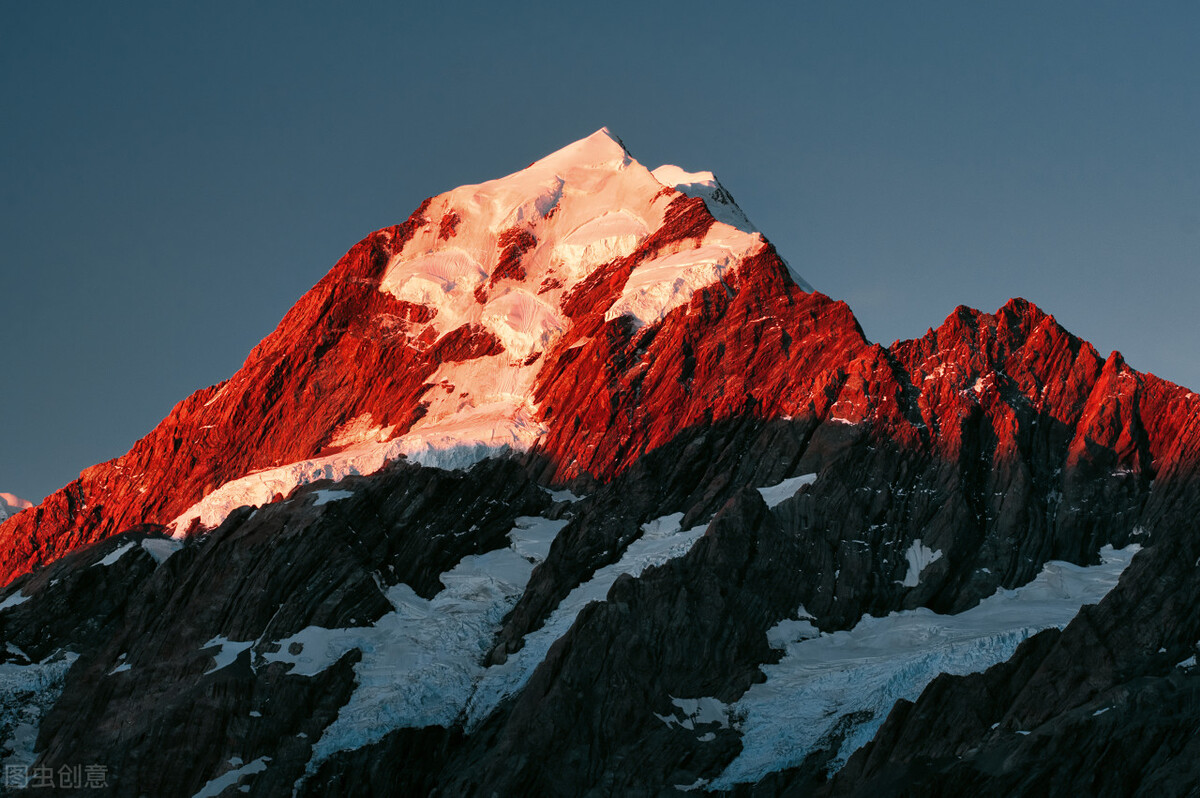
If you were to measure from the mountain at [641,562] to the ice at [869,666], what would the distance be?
0.32 m

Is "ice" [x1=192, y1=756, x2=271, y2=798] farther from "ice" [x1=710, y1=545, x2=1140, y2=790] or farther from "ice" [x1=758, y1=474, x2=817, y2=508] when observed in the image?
"ice" [x1=758, y1=474, x2=817, y2=508]

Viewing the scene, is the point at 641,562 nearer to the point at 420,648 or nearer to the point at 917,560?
the point at 420,648

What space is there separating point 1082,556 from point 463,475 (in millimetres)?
56703

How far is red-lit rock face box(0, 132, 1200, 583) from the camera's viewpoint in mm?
154750

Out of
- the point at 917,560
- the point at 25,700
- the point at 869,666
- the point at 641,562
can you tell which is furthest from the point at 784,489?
the point at 25,700

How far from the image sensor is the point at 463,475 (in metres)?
163

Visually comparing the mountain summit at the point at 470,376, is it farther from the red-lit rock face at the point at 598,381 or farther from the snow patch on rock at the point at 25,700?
the snow patch on rock at the point at 25,700

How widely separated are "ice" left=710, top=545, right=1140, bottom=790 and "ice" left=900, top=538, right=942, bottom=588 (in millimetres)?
3950

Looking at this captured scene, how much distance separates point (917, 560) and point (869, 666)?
17.3m

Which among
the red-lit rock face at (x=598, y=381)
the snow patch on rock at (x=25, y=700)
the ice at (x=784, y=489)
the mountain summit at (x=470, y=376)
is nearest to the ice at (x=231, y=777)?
the snow patch on rock at (x=25, y=700)

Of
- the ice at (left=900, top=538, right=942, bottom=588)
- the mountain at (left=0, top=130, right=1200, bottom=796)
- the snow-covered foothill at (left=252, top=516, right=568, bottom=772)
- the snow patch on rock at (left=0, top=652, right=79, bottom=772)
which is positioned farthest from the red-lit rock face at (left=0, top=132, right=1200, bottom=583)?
the snow patch on rock at (left=0, top=652, right=79, bottom=772)

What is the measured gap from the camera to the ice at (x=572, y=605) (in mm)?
133250

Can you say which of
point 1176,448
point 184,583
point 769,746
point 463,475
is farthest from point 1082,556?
point 184,583

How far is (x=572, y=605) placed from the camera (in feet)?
468
